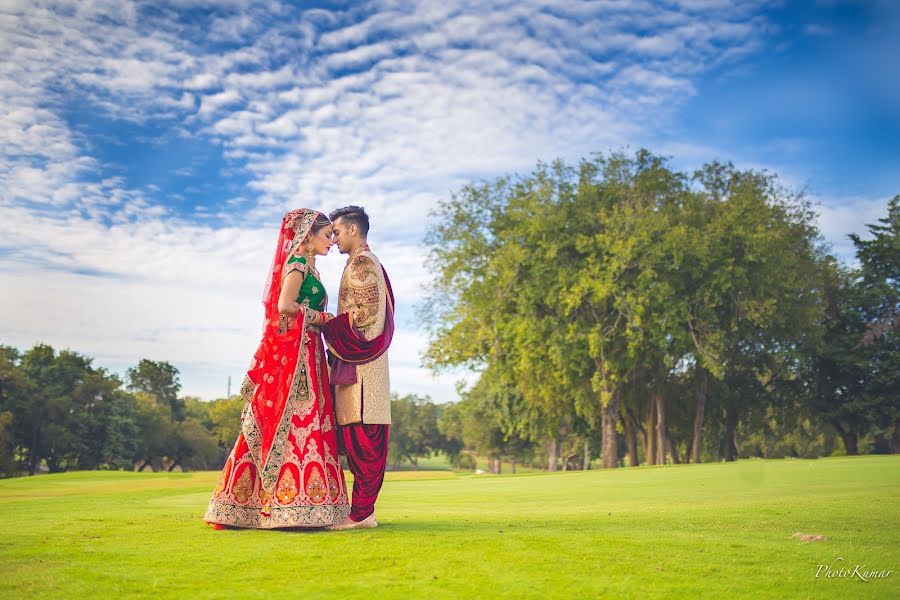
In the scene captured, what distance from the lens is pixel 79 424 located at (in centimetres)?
5303

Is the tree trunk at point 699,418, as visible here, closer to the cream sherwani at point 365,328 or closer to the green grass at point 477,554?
the green grass at point 477,554

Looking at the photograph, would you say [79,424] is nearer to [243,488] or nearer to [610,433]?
[610,433]

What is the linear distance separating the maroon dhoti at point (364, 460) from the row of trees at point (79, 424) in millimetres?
43485

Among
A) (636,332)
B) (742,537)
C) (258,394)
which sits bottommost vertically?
(742,537)

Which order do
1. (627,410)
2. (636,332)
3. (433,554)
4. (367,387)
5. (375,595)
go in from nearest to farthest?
(375,595), (433,554), (367,387), (636,332), (627,410)

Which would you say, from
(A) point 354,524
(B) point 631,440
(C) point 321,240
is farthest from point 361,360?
(B) point 631,440

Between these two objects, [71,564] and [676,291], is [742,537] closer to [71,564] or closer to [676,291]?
[71,564]

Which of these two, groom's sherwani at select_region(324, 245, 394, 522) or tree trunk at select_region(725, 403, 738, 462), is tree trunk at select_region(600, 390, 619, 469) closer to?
tree trunk at select_region(725, 403, 738, 462)

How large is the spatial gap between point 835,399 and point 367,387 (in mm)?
44839

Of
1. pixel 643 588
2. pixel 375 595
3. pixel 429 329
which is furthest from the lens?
pixel 429 329

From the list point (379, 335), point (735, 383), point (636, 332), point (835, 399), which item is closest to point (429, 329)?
point (636, 332)

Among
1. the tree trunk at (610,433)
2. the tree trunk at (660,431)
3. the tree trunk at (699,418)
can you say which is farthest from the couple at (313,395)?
the tree trunk at (699,418)

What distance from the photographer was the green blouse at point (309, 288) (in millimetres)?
8273

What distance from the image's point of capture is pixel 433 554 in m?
6.21
